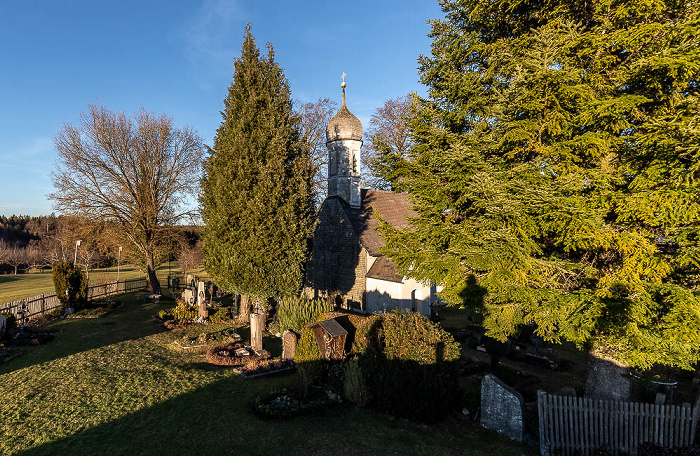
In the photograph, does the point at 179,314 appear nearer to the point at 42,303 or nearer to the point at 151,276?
the point at 42,303

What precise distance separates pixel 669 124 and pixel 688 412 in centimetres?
658

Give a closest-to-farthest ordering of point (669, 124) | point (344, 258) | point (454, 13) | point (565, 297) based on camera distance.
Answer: point (669, 124)
point (565, 297)
point (454, 13)
point (344, 258)

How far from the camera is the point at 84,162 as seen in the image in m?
24.8

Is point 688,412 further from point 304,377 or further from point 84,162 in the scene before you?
point 84,162

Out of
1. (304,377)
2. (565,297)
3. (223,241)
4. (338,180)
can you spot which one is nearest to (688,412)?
(565,297)

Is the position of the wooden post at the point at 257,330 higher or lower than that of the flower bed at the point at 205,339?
higher

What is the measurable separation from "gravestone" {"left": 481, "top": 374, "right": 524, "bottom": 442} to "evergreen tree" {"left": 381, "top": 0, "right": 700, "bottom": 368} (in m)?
1.35

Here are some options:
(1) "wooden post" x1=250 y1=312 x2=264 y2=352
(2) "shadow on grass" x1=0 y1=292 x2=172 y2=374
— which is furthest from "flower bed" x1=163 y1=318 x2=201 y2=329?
(1) "wooden post" x1=250 y1=312 x2=264 y2=352

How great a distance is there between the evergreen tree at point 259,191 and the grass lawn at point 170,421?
4.53 metres

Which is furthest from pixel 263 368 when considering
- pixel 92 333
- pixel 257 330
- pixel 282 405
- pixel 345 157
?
pixel 345 157

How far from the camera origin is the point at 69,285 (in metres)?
19.6

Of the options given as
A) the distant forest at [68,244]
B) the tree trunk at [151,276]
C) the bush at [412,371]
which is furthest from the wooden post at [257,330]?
the distant forest at [68,244]

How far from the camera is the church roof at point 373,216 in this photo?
2095 cm

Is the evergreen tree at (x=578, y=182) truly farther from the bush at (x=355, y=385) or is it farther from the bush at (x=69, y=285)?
the bush at (x=69, y=285)
